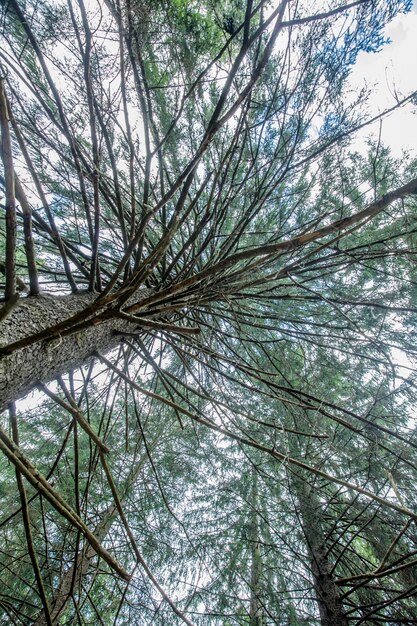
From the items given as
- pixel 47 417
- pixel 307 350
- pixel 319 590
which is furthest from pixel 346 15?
pixel 47 417

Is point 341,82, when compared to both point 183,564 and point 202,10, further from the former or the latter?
point 183,564

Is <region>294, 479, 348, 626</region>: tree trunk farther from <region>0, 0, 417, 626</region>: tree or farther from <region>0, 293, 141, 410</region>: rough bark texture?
<region>0, 293, 141, 410</region>: rough bark texture

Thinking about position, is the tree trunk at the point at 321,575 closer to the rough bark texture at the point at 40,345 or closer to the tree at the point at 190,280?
the tree at the point at 190,280

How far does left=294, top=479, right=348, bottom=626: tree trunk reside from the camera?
7.29 feet

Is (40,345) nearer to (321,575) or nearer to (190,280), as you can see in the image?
(190,280)

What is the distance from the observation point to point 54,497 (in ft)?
2.76

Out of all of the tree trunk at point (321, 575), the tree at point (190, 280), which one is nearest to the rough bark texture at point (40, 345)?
the tree at point (190, 280)

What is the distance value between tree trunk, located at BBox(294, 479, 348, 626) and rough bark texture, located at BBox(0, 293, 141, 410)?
178 centimetres

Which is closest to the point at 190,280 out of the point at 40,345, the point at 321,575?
the point at 40,345

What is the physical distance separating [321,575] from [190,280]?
2.72 metres

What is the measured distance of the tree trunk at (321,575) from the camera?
7.29 feet

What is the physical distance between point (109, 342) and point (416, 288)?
3087 millimetres

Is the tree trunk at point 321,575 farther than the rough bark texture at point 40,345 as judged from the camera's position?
Yes

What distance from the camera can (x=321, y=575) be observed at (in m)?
2.42
